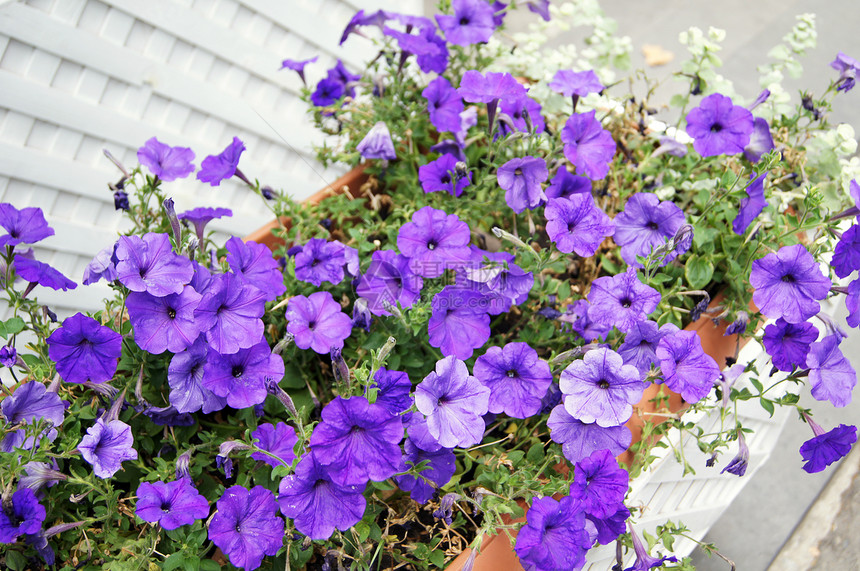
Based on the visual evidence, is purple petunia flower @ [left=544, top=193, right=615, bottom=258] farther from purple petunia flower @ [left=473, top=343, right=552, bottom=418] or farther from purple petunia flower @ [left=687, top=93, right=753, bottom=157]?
purple petunia flower @ [left=687, top=93, right=753, bottom=157]

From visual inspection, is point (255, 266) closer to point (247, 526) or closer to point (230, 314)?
point (230, 314)

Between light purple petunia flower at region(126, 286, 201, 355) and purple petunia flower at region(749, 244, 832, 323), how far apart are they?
802 mm

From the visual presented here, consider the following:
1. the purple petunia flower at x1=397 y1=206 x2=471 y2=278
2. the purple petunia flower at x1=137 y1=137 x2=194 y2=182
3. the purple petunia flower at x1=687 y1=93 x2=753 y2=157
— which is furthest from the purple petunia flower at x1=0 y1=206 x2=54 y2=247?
the purple petunia flower at x1=687 y1=93 x2=753 y2=157

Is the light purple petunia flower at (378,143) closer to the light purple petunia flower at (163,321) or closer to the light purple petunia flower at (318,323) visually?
the light purple petunia flower at (318,323)

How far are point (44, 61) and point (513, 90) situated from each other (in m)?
1.07

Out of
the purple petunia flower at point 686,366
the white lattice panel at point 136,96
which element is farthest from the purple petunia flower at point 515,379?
the white lattice panel at point 136,96

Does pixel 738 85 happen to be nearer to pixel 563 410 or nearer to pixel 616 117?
pixel 616 117

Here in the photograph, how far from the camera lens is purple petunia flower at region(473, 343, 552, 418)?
1000 millimetres

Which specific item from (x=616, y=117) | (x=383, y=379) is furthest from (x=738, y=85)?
(x=383, y=379)

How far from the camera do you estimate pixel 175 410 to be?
3.52 ft

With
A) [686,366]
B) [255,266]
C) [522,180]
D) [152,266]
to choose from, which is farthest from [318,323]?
[686,366]

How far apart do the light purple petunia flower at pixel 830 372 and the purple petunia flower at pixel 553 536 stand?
1.35 feet

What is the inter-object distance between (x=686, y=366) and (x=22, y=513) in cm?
91

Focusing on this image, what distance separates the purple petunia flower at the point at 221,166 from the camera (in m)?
1.28
